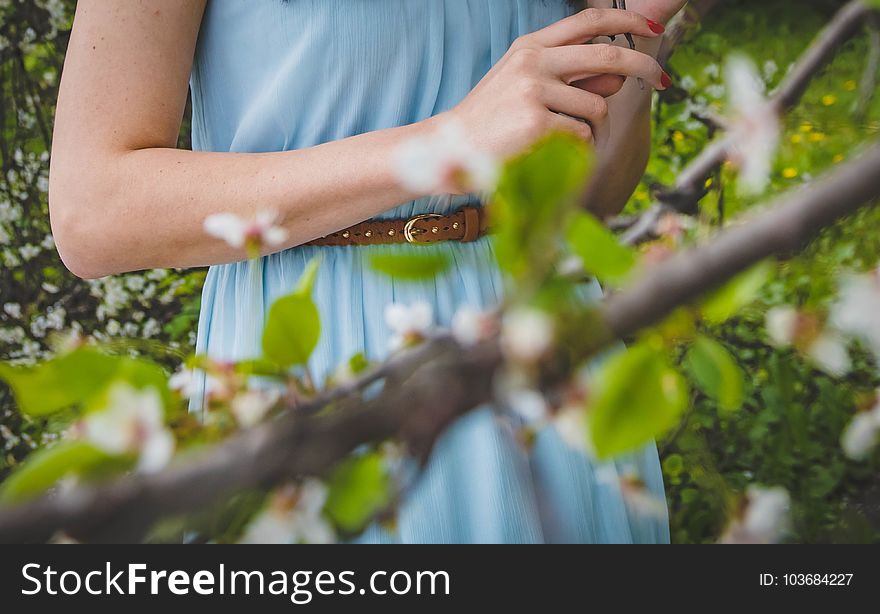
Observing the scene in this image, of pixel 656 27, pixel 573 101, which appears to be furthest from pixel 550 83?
pixel 656 27

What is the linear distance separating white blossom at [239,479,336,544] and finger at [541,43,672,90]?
47cm

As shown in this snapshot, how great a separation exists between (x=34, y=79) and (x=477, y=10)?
204 centimetres

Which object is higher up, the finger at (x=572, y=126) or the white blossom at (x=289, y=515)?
the finger at (x=572, y=126)

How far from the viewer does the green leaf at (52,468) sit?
0.21 m

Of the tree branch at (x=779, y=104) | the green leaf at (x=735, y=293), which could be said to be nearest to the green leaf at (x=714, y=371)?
the green leaf at (x=735, y=293)

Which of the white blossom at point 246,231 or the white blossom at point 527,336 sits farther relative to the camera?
the white blossom at point 246,231

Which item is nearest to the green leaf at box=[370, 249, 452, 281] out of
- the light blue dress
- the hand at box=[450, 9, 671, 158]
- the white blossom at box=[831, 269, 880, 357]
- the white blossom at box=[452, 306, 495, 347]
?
the white blossom at box=[452, 306, 495, 347]

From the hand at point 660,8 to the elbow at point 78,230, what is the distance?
→ 53 cm

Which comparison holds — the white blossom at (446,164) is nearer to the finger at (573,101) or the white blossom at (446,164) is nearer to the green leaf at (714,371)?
the green leaf at (714,371)

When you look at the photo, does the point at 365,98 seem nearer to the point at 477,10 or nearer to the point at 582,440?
the point at 477,10

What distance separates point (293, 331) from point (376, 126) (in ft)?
1.97

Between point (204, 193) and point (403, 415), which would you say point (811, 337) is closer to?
point (403, 415)

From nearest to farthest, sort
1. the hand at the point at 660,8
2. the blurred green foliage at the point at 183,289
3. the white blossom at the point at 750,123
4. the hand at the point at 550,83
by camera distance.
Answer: the white blossom at the point at 750,123 < the hand at the point at 550,83 < the hand at the point at 660,8 < the blurred green foliage at the point at 183,289

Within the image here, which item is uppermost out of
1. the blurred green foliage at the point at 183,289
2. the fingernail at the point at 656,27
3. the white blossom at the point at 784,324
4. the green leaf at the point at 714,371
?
the blurred green foliage at the point at 183,289
